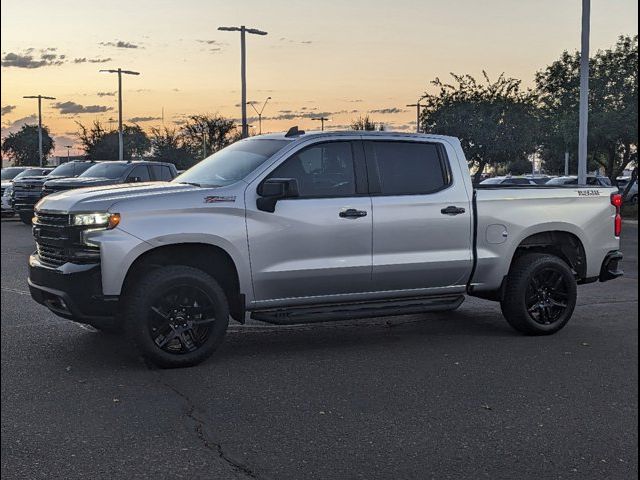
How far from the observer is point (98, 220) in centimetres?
613

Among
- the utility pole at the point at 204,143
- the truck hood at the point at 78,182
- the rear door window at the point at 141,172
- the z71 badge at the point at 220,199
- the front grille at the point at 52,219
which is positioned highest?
the utility pole at the point at 204,143

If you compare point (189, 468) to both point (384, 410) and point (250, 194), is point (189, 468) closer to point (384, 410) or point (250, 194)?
point (384, 410)

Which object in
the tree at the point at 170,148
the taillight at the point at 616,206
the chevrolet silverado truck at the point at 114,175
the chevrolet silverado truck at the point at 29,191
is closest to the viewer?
the taillight at the point at 616,206

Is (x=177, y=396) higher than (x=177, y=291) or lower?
lower

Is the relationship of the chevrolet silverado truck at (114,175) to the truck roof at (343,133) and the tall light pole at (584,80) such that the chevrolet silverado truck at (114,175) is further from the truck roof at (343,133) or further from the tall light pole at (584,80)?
the truck roof at (343,133)

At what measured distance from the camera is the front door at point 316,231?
6.64 meters

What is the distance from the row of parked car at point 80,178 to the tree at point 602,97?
18.2 metres

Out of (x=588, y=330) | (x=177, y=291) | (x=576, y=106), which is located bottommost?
(x=588, y=330)

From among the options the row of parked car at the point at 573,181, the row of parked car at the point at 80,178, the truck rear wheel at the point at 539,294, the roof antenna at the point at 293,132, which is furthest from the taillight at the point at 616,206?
the row of parked car at the point at 573,181

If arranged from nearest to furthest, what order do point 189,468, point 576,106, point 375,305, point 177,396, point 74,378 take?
point 189,468
point 177,396
point 74,378
point 375,305
point 576,106

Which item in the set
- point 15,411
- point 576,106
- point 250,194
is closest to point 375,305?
point 250,194

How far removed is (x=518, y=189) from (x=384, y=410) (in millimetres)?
3356

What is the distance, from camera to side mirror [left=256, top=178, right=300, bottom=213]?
6.45 m

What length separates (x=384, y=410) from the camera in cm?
528
